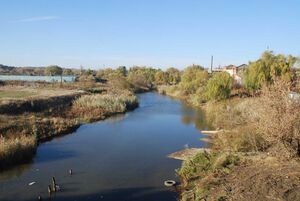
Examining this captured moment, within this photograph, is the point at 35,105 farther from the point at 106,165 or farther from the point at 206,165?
the point at 206,165

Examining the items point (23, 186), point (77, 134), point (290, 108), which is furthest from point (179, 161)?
point (77, 134)

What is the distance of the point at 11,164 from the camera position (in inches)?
814

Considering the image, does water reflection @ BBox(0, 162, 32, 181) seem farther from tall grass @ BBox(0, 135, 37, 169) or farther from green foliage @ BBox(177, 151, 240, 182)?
green foliage @ BBox(177, 151, 240, 182)

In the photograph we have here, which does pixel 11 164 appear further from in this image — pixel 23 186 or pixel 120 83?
pixel 120 83

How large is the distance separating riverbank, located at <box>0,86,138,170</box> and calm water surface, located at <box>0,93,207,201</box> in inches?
39.1

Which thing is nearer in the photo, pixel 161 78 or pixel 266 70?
pixel 266 70

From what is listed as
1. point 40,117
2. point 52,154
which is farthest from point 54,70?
point 52,154

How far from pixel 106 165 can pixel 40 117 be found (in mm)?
15052

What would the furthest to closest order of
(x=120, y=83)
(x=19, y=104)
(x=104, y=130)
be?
1. (x=120, y=83)
2. (x=19, y=104)
3. (x=104, y=130)

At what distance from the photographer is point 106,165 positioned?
21.3 m

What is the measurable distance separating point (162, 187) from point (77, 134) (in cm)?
1604

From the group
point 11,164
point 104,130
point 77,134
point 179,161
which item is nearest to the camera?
point 11,164

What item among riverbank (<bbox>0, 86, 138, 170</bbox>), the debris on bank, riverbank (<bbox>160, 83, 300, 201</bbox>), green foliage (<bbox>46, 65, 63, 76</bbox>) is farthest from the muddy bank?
green foliage (<bbox>46, 65, 63, 76</bbox>)

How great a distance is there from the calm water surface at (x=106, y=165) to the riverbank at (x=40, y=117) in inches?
39.1
